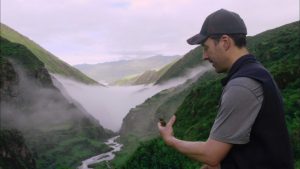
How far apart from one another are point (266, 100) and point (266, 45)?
7474 cm

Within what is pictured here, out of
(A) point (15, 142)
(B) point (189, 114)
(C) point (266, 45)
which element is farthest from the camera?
(A) point (15, 142)

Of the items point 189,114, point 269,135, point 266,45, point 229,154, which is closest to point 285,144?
point 269,135

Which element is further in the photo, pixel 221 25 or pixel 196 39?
pixel 196 39

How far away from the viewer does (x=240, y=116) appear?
4.88 metres

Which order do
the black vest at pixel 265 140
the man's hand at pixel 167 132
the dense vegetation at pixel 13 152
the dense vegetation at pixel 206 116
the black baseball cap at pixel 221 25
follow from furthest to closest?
the dense vegetation at pixel 13 152
the dense vegetation at pixel 206 116
the man's hand at pixel 167 132
the black baseball cap at pixel 221 25
the black vest at pixel 265 140

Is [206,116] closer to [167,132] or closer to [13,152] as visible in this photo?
[167,132]

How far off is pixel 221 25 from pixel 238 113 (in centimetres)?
98

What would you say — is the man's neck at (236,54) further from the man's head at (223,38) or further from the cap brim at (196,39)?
the cap brim at (196,39)

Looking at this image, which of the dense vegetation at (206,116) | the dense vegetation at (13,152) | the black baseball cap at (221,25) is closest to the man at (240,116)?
the black baseball cap at (221,25)

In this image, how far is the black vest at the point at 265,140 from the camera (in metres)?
5.00

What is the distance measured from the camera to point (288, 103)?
26.8 meters

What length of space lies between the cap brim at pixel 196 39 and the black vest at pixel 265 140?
54 centimetres

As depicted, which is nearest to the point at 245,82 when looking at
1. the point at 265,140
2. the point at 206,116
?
the point at 265,140

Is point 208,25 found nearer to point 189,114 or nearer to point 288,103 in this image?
point 288,103
